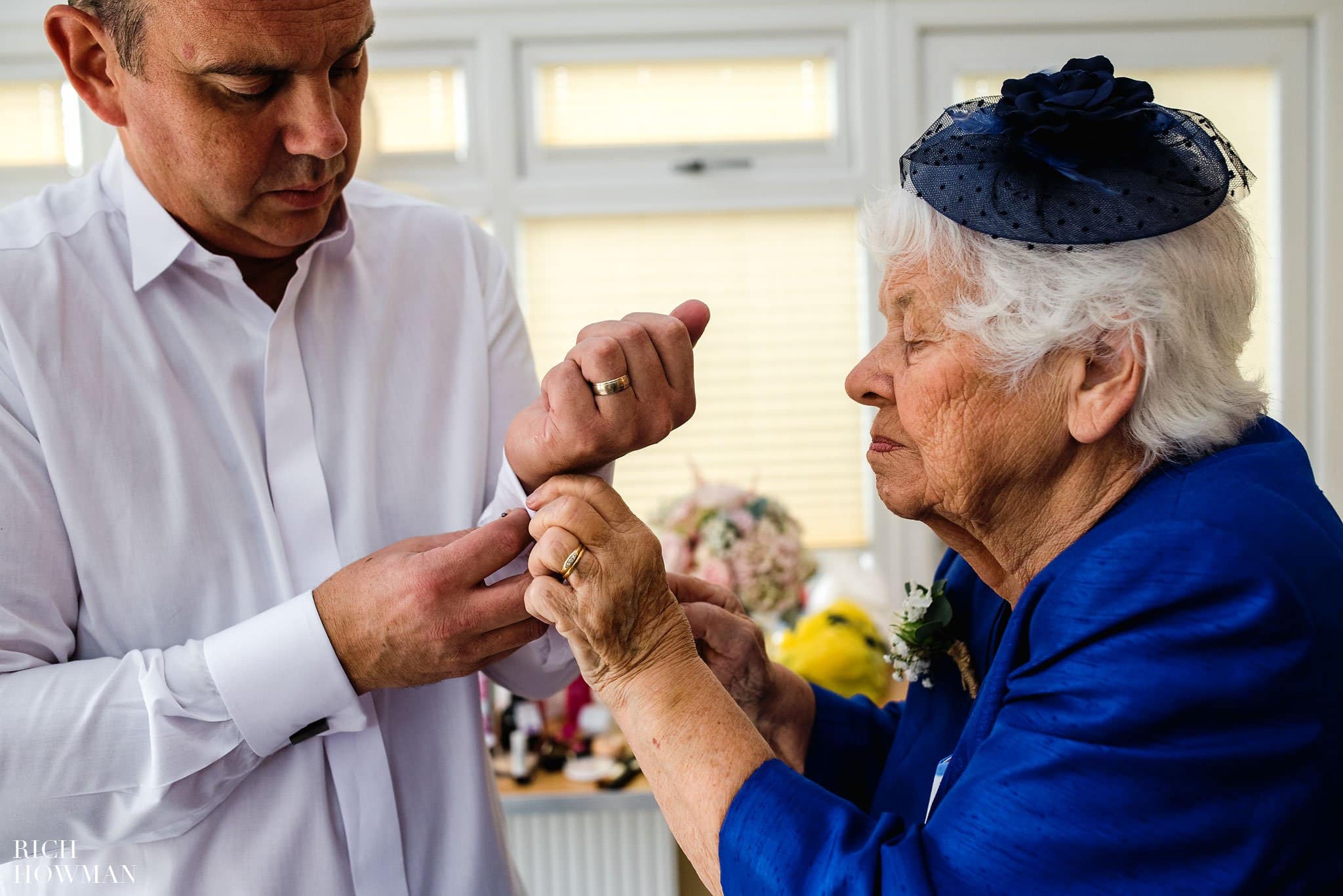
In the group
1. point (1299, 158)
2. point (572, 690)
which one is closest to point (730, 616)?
point (572, 690)

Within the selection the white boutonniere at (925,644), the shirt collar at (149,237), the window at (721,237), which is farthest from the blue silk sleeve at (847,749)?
the window at (721,237)

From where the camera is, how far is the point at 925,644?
4.46 ft

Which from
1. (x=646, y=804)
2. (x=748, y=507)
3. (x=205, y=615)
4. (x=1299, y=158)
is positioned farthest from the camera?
(x=1299, y=158)

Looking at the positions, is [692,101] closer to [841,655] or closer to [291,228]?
[841,655]

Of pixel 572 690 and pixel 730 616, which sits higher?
pixel 730 616

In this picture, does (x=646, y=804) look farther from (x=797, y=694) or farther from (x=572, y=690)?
(x=797, y=694)

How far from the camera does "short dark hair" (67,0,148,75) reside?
1.14m

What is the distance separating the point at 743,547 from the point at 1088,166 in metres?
1.94

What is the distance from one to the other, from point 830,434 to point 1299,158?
6.54 ft

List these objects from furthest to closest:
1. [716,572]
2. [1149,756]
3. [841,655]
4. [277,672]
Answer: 1. [716,572]
2. [841,655]
3. [277,672]
4. [1149,756]

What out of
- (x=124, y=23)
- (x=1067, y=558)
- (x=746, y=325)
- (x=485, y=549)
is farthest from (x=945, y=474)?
(x=746, y=325)

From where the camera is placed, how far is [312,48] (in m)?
1.16

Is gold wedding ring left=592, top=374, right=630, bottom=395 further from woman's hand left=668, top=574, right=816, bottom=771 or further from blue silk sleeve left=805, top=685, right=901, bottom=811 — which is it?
Answer: blue silk sleeve left=805, top=685, right=901, bottom=811

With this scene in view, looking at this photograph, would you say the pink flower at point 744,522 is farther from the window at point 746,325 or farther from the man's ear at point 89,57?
the man's ear at point 89,57
